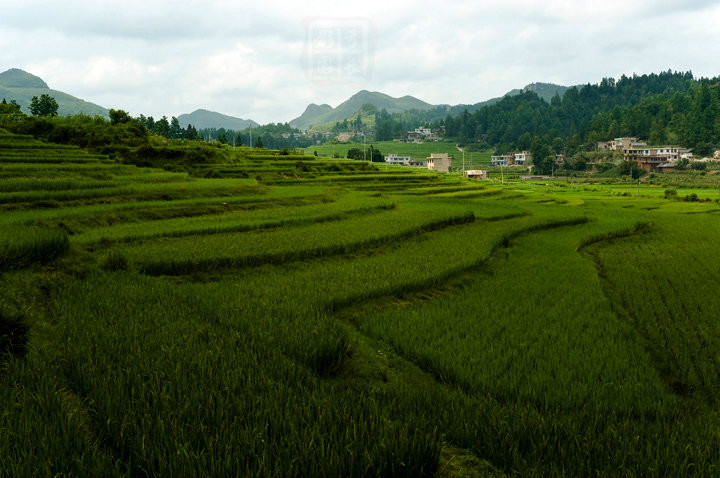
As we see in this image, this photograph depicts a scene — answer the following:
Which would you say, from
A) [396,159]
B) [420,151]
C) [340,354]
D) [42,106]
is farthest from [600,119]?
[340,354]

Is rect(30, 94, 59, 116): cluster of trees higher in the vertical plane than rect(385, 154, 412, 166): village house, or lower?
higher

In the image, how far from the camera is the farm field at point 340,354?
8.97 ft

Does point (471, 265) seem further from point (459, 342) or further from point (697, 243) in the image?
point (697, 243)

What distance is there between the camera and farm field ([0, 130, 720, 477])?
2734mm

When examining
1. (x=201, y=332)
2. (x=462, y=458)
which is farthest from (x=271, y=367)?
(x=462, y=458)

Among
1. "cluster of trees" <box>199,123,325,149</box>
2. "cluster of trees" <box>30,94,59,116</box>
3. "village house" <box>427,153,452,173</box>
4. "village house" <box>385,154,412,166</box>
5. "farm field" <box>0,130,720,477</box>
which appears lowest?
"farm field" <box>0,130,720,477</box>

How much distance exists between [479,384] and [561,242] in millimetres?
11841

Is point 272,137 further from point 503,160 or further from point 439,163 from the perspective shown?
point 503,160

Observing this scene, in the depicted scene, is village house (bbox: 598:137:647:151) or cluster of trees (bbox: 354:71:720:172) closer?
cluster of trees (bbox: 354:71:720:172)

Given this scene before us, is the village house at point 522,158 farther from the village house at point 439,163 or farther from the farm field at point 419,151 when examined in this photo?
the village house at point 439,163

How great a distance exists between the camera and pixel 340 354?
193 inches

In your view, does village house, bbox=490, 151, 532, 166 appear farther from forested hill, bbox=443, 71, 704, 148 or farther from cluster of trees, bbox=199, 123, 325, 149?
cluster of trees, bbox=199, 123, 325, 149

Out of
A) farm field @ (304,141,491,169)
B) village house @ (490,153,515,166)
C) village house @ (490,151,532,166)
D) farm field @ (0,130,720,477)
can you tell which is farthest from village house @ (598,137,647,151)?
farm field @ (0,130,720,477)

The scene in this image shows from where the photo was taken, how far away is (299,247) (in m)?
10.5
